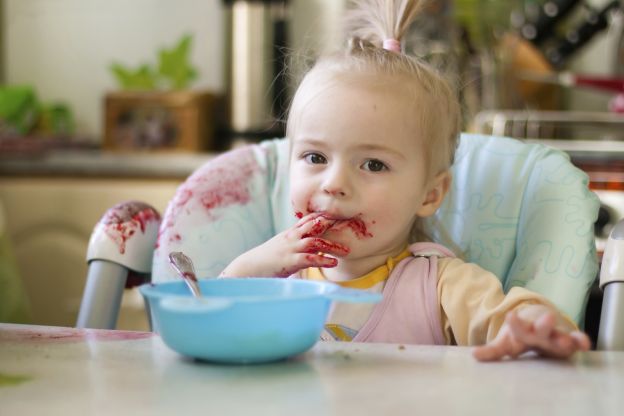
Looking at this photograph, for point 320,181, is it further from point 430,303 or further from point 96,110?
point 96,110

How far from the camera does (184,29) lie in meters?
3.19

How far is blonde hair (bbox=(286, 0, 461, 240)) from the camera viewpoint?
4.08ft

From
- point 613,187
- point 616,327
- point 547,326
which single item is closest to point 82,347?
point 547,326

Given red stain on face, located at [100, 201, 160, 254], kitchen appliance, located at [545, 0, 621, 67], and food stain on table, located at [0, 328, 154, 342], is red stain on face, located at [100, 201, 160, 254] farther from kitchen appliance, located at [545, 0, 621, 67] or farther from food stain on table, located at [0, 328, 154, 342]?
kitchen appliance, located at [545, 0, 621, 67]

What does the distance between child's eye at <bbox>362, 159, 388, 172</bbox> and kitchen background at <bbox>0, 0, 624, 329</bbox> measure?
1311 millimetres

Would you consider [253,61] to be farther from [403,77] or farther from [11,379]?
[11,379]

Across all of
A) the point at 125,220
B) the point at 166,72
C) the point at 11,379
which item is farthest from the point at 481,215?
the point at 166,72

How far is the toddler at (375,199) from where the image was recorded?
3.80 ft

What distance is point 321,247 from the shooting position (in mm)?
1155

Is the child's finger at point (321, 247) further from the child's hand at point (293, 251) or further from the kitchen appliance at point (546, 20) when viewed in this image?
the kitchen appliance at point (546, 20)

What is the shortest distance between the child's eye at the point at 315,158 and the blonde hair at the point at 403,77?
71 millimetres

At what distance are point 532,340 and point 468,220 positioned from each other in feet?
1.73

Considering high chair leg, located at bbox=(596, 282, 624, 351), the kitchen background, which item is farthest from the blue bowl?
the kitchen background

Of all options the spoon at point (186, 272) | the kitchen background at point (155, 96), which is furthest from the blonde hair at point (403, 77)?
the kitchen background at point (155, 96)
